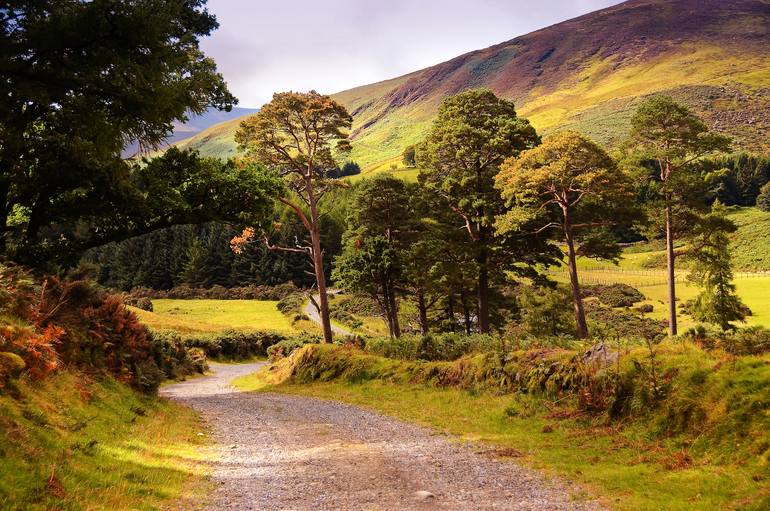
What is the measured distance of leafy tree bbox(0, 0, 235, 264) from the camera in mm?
8969

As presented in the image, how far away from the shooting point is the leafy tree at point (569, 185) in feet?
70.6

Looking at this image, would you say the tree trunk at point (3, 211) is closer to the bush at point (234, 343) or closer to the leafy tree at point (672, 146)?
the leafy tree at point (672, 146)

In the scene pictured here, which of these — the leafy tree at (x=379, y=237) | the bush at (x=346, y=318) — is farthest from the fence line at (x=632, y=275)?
the leafy tree at (x=379, y=237)

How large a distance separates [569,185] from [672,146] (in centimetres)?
1039

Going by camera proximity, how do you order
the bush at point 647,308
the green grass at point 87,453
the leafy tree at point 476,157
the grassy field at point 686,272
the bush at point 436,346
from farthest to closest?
the bush at point 647,308 < the grassy field at point 686,272 < the leafy tree at point 476,157 < the bush at point 436,346 < the green grass at point 87,453

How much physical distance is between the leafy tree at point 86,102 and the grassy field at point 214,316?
41.5 metres

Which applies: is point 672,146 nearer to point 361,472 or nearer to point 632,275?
point 361,472

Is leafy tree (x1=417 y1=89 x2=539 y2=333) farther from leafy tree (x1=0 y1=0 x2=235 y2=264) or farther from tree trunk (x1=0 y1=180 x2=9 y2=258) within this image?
tree trunk (x1=0 y1=180 x2=9 y2=258)

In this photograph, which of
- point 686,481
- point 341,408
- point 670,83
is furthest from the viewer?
point 670,83

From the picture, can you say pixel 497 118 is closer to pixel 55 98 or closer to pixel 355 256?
pixel 355 256

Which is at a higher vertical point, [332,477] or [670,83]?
[670,83]

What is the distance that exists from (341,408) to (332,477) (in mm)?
8043

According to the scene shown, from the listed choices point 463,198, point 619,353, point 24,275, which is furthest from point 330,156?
point 619,353

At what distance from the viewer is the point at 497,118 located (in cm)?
2514
